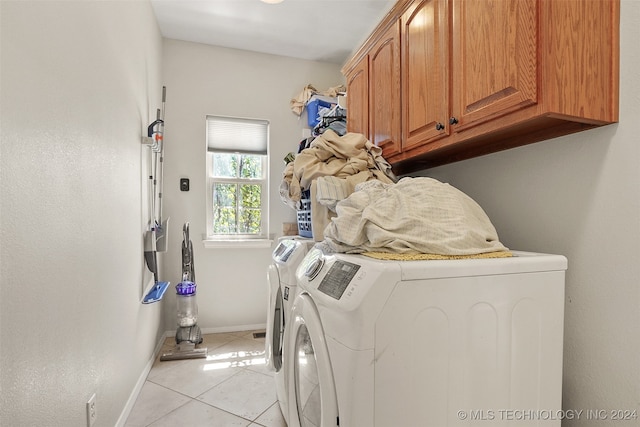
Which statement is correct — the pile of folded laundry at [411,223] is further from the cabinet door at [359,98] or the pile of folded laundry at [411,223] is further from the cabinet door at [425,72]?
the cabinet door at [359,98]

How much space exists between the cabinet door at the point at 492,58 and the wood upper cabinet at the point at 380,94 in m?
0.42

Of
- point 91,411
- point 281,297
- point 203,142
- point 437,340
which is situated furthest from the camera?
point 203,142

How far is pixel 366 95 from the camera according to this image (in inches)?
77.5

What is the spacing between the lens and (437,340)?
838 mm

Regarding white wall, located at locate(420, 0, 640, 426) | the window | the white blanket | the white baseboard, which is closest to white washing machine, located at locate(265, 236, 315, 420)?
the white blanket

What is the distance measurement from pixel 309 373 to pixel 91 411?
90 cm

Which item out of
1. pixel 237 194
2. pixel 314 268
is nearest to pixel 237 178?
pixel 237 194

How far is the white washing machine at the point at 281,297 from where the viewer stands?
149cm

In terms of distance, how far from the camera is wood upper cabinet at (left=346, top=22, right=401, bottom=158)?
5.44ft

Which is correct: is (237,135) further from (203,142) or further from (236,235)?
(236,235)

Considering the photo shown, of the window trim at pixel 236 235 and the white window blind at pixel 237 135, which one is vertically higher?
the white window blind at pixel 237 135

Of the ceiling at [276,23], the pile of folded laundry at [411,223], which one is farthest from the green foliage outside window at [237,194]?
the pile of folded laundry at [411,223]

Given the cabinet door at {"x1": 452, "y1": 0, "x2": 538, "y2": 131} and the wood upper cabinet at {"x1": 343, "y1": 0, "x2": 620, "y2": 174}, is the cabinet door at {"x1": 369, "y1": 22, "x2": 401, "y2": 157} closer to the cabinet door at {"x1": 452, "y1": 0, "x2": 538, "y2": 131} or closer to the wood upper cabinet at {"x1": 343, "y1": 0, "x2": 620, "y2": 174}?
the wood upper cabinet at {"x1": 343, "y1": 0, "x2": 620, "y2": 174}

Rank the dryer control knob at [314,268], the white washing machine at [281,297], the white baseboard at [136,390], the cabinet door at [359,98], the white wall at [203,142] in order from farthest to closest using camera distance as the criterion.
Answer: the white wall at [203,142] < the cabinet door at [359,98] < the white baseboard at [136,390] < the white washing machine at [281,297] < the dryer control knob at [314,268]
